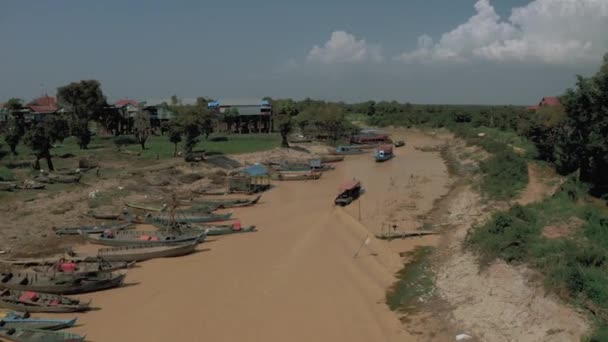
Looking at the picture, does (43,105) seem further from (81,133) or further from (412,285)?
(412,285)

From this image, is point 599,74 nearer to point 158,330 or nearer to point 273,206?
point 273,206

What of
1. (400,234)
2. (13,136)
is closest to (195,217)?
(400,234)

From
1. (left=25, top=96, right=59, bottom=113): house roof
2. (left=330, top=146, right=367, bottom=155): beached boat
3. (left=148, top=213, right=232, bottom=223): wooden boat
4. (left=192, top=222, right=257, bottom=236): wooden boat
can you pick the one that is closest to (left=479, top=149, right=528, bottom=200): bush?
(left=192, top=222, right=257, bottom=236): wooden boat

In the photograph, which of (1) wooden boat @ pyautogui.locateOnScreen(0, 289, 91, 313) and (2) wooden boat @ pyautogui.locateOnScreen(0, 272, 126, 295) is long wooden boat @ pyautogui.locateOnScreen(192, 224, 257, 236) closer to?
(2) wooden boat @ pyautogui.locateOnScreen(0, 272, 126, 295)

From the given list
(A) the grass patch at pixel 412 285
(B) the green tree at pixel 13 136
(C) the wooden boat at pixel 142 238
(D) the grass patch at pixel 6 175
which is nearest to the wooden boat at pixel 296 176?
(C) the wooden boat at pixel 142 238

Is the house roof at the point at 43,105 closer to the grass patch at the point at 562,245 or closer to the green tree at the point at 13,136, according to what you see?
the green tree at the point at 13,136
